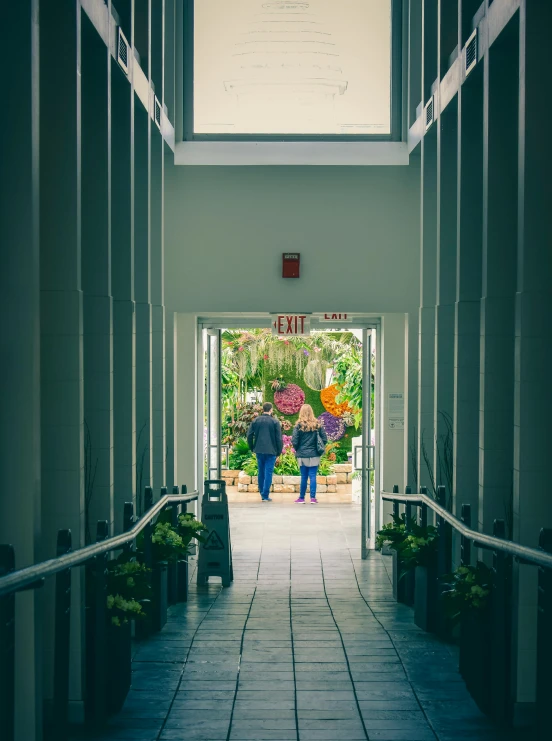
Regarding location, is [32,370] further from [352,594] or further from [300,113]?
[300,113]

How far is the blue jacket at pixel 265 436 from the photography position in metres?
12.3

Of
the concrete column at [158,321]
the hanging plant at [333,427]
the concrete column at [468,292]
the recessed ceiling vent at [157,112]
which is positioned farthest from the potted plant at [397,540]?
the hanging plant at [333,427]

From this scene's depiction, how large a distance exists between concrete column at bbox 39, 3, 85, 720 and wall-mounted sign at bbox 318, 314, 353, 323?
4.72 meters

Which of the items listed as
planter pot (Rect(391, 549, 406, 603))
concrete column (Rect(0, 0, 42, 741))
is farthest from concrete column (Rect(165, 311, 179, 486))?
concrete column (Rect(0, 0, 42, 741))

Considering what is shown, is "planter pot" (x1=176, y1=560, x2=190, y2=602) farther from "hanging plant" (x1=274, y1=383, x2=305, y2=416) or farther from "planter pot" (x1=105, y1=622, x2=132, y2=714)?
"hanging plant" (x1=274, y1=383, x2=305, y2=416)

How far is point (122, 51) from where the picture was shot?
5543 millimetres

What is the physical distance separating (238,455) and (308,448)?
7.11 ft

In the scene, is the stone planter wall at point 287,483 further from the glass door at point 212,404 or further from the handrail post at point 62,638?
the handrail post at point 62,638

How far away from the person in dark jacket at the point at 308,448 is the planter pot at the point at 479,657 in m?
7.57

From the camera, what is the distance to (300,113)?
8570mm

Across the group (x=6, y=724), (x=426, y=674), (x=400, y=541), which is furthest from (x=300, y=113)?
(x=6, y=724)

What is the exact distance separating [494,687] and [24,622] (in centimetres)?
217

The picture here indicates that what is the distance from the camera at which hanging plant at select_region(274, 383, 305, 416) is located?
1473 centimetres

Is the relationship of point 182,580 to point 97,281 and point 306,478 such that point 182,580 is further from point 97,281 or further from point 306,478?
point 306,478
